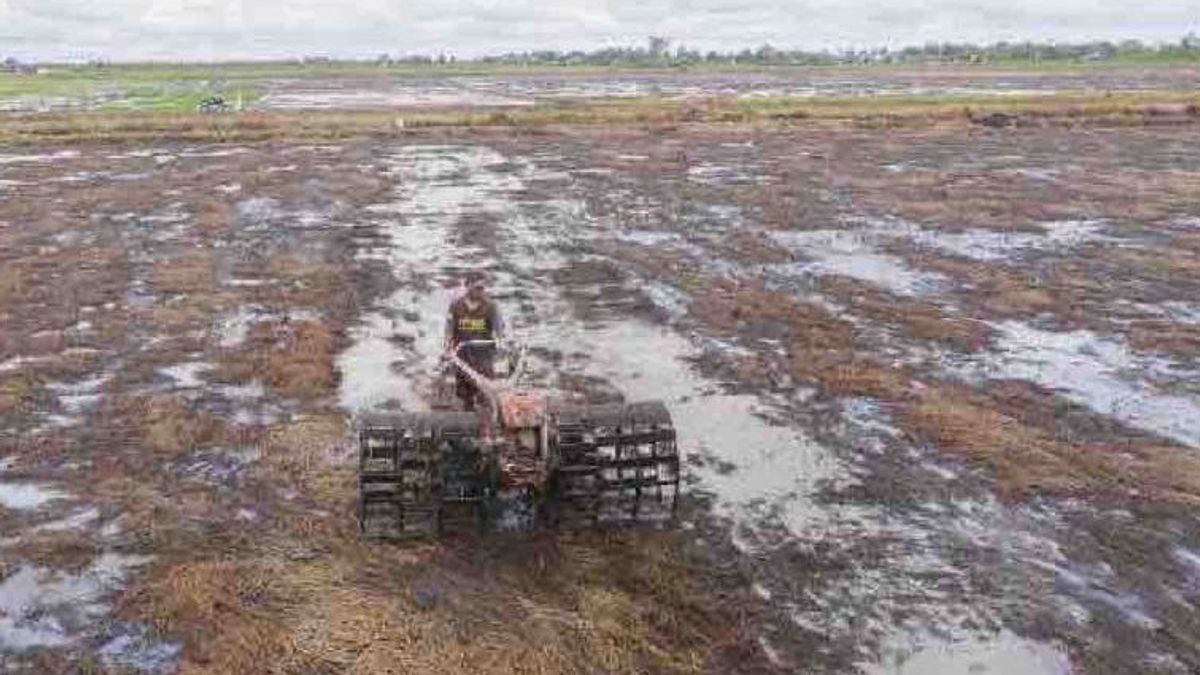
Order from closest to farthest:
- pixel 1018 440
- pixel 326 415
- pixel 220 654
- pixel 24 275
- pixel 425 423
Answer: pixel 220 654 → pixel 425 423 → pixel 1018 440 → pixel 326 415 → pixel 24 275

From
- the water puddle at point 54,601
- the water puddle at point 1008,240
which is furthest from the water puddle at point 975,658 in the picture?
the water puddle at point 1008,240

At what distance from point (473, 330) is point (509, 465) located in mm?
2139

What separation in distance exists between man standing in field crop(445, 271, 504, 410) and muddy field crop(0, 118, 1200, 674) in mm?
1688

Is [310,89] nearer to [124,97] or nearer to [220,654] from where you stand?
[124,97]

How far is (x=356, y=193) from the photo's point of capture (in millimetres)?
33406

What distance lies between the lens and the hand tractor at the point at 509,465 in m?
9.57

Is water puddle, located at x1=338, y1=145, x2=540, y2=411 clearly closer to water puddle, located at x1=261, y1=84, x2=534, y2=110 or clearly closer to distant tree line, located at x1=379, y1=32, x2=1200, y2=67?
water puddle, located at x1=261, y1=84, x2=534, y2=110

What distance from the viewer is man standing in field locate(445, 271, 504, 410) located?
437 inches

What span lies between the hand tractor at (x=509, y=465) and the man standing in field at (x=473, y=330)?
1.32ft

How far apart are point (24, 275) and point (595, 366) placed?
12278 mm

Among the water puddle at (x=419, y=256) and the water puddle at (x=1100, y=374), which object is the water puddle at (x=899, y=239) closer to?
the water puddle at (x=1100, y=374)

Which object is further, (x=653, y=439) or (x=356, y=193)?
(x=356, y=193)

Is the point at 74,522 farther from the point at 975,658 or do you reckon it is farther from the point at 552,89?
the point at 552,89

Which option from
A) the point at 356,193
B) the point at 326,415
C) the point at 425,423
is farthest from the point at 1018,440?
the point at 356,193
